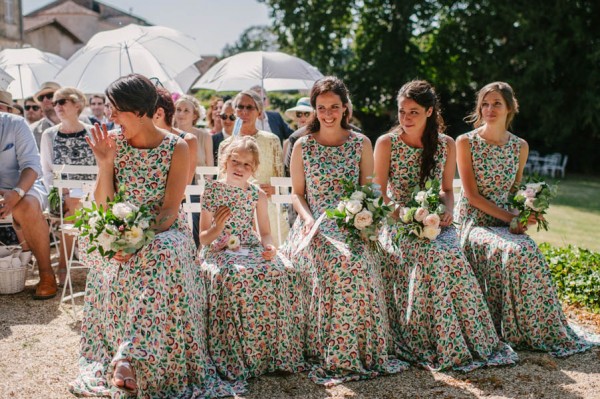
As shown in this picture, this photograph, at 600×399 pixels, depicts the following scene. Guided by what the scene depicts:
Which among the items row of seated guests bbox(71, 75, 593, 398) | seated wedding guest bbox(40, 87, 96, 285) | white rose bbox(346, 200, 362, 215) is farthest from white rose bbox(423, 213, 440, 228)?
seated wedding guest bbox(40, 87, 96, 285)

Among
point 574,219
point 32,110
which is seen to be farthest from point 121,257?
point 574,219

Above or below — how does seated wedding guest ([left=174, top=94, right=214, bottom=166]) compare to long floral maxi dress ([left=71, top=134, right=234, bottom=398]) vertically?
above

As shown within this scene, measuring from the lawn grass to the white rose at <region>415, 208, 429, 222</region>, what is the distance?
19.3ft

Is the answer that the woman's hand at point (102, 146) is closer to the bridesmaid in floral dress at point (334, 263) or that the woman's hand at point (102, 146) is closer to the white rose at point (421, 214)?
the bridesmaid in floral dress at point (334, 263)

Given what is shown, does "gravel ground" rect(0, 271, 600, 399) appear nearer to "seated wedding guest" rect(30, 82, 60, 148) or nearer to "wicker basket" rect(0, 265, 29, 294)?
"wicker basket" rect(0, 265, 29, 294)

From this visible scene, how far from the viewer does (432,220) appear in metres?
4.59

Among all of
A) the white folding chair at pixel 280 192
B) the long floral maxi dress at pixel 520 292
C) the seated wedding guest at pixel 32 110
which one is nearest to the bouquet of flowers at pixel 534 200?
the long floral maxi dress at pixel 520 292

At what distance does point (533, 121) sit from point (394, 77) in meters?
6.54

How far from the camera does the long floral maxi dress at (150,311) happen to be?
148 inches

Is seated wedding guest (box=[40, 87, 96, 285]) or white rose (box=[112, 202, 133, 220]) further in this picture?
seated wedding guest (box=[40, 87, 96, 285])

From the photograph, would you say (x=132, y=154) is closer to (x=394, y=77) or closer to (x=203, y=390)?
(x=203, y=390)

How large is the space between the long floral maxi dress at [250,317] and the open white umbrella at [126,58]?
4.11m

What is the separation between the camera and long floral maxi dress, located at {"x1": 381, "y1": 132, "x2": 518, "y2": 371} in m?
4.52

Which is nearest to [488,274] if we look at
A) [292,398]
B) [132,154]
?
[292,398]
